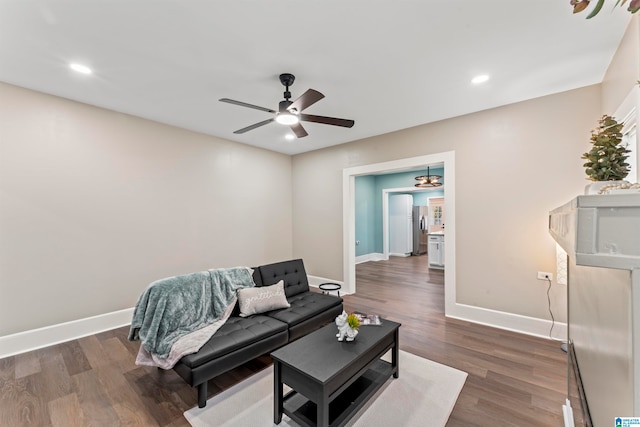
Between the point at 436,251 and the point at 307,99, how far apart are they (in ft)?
20.6

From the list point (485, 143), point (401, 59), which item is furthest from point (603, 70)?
point (401, 59)

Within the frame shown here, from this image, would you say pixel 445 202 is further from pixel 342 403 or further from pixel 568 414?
pixel 342 403

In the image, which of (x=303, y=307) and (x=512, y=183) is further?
(x=512, y=183)

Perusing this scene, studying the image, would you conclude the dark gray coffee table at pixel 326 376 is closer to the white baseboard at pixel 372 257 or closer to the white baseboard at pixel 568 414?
the white baseboard at pixel 568 414

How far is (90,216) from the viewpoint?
3379 millimetres

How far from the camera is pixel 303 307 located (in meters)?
3.14

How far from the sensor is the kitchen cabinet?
284 inches

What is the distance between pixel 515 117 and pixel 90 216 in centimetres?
558

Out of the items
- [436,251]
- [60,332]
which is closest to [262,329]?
[60,332]

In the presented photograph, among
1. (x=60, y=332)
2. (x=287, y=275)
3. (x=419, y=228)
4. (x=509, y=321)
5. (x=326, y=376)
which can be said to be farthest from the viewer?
(x=419, y=228)

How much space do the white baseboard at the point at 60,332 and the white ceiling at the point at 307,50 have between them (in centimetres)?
275

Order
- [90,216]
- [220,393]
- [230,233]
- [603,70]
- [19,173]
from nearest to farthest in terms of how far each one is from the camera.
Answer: [220,393], [603,70], [19,173], [90,216], [230,233]

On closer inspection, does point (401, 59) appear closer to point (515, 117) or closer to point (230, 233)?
point (515, 117)

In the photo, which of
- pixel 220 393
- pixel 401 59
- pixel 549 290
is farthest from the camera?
pixel 549 290
